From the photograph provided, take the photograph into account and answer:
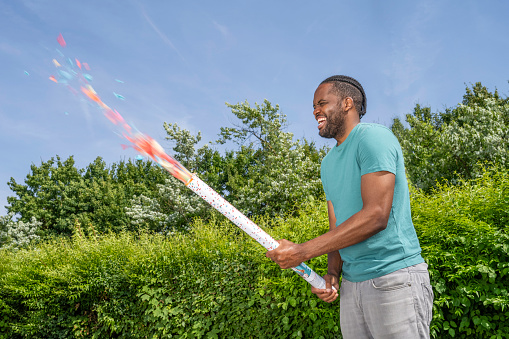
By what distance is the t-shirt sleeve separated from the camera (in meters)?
1.87

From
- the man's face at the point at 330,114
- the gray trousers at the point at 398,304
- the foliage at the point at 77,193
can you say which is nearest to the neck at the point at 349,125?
the man's face at the point at 330,114

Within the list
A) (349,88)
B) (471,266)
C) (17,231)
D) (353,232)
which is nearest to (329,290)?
(353,232)

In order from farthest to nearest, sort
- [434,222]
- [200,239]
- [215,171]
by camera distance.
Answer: [215,171], [200,239], [434,222]

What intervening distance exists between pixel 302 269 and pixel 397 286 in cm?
51

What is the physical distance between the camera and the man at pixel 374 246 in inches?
72.9

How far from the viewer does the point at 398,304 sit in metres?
1.86

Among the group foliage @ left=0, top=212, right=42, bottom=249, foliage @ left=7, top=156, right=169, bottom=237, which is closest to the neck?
foliage @ left=7, top=156, right=169, bottom=237

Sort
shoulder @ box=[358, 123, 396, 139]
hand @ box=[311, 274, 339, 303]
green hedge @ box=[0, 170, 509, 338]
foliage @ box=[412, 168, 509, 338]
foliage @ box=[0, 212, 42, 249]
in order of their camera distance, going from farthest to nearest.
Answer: foliage @ box=[0, 212, 42, 249], green hedge @ box=[0, 170, 509, 338], foliage @ box=[412, 168, 509, 338], hand @ box=[311, 274, 339, 303], shoulder @ box=[358, 123, 396, 139]

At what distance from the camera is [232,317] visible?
19.1 ft

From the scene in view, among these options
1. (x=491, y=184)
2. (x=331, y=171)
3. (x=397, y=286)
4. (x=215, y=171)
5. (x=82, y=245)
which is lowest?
(x=397, y=286)

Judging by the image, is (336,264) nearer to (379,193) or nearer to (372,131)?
(379,193)

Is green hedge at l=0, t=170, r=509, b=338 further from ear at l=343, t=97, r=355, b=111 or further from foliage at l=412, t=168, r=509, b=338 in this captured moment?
ear at l=343, t=97, r=355, b=111

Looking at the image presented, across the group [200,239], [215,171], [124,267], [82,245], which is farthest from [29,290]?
[215,171]

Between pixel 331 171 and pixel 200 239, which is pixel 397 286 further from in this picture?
pixel 200 239
